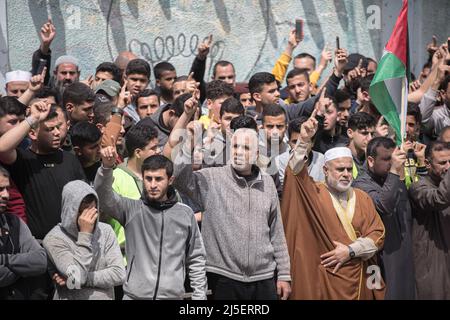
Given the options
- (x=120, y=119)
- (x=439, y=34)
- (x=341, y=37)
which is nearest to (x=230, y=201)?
(x=120, y=119)

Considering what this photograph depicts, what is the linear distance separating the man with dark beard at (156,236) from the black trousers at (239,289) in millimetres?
231

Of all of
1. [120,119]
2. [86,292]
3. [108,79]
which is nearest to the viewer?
[86,292]

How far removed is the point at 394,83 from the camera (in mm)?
9844

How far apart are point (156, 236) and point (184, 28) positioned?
522cm

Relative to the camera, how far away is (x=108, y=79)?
1058cm

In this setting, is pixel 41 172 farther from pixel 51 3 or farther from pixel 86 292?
pixel 51 3

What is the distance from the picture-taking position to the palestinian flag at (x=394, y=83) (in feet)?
32.0

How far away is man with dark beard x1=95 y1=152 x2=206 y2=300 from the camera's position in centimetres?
795

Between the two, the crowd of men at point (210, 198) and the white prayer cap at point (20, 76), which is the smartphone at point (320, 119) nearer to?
the crowd of men at point (210, 198)

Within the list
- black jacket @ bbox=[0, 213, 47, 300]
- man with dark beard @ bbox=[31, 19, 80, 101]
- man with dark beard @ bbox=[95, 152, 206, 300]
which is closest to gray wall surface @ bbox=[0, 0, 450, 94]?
man with dark beard @ bbox=[31, 19, 80, 101]

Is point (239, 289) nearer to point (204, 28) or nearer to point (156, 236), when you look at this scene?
point (156, 236)

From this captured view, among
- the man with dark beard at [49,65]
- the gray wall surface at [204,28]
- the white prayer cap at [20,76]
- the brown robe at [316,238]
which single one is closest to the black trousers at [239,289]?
the brown robe at [316,238]

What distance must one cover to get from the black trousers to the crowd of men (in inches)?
0.4
